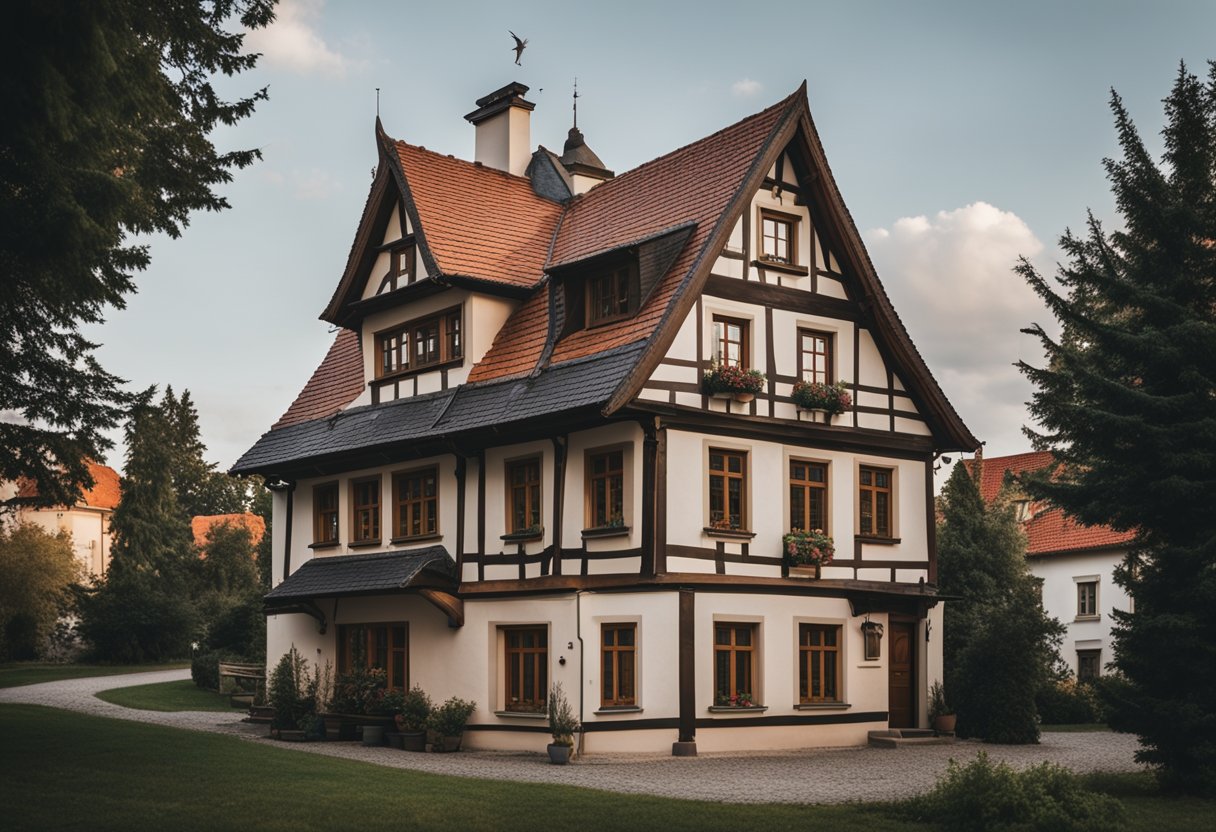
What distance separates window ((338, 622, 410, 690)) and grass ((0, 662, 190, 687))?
1824cm

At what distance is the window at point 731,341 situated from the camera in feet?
84.3

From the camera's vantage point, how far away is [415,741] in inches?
1024

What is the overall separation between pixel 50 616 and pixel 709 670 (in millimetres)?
44904

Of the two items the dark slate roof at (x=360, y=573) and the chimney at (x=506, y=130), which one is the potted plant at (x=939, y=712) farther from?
the chimney at (x=506, y=130)

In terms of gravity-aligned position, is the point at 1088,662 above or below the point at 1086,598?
below

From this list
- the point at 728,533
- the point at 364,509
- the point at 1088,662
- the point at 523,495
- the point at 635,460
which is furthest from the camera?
the point at 1088,662

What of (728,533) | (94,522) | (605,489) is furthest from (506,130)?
(94,522)

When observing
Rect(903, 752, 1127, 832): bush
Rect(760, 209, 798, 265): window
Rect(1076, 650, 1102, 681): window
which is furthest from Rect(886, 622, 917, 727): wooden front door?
Rect(1076, 650, 1102, 681): window

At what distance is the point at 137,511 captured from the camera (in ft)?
240

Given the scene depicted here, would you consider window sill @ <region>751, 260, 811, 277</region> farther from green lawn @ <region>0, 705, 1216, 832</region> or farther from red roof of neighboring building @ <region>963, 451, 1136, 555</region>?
red roof of neighboring building @ <region>963, 451, 1136, 555</region>

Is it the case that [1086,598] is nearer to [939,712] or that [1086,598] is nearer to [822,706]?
[939,712]

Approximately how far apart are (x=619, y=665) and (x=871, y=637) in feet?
18.2

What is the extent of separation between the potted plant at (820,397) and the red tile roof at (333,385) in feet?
34.1

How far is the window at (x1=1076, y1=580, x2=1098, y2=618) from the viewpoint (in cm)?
4591
